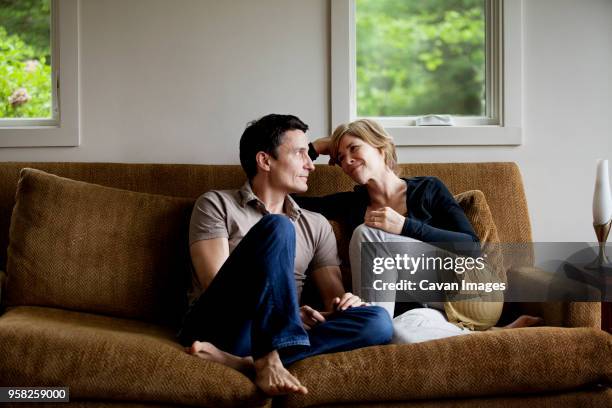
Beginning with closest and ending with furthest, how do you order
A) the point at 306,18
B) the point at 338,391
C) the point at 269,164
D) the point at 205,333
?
the point at 338,391, the point at 205,333, the point at 269,164, the point at 306,18

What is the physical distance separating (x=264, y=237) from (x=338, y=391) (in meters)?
0.48

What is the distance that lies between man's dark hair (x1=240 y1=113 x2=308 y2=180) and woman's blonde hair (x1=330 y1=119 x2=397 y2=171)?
146 millimetres

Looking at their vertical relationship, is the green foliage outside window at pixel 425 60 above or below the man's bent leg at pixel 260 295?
above

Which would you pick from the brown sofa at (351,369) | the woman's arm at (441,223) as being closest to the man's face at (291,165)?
the woman's arm at (441,223)

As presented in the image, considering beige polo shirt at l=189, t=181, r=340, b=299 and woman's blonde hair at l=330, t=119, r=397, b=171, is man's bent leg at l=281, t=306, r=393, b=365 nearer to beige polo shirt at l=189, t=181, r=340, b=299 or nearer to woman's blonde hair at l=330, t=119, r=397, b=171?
beige polo shirt at l=189, t=181, r=340, b=299

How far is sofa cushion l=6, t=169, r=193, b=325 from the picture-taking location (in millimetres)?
2408

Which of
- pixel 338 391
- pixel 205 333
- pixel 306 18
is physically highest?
pixel 306 18

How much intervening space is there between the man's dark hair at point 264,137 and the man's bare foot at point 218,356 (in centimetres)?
77

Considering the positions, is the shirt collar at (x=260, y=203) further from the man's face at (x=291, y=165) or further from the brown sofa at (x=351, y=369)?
the brown sofa at (x=351, y=369)

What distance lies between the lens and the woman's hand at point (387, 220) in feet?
7.68

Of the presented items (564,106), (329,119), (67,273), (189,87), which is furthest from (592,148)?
(67,273)

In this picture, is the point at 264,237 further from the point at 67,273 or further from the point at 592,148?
the point at 592,148

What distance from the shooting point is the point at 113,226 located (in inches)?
97.7

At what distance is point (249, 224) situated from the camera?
2393 millimetres
